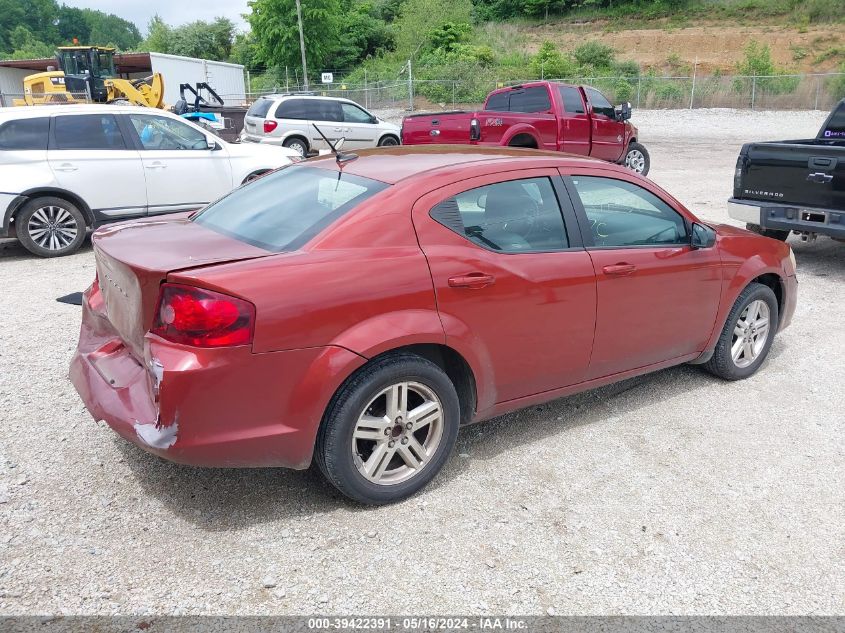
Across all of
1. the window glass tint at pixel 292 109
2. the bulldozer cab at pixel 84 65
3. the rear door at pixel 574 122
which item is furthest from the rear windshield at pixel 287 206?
the bulldozer cab at pixel 84 65

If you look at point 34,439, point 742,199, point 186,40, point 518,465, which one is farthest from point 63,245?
point 186,40

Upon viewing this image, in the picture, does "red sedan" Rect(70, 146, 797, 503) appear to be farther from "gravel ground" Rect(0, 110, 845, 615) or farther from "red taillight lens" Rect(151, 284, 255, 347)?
"gravel ground" Rect(0, 110, 845, 615)

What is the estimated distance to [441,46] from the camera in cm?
5528

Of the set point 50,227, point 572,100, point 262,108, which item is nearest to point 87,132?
point 50,227

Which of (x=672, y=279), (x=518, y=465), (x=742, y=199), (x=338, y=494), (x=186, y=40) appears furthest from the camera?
(x=186, y=40)

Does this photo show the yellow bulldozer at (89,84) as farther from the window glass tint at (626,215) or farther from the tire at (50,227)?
the window glass tint at (626,215)

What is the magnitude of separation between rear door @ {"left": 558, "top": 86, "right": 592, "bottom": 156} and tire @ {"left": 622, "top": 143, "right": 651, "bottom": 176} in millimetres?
2104

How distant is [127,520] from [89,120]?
7.00 m

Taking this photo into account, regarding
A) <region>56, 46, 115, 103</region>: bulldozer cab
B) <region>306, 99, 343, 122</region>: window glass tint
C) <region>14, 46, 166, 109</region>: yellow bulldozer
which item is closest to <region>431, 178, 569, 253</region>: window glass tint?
<region>306, 99, 343, 122</region>: window glass tint

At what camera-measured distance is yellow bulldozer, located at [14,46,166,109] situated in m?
23.4

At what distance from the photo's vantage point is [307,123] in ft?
56.3

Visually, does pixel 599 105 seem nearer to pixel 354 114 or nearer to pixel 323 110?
pixel 354 114

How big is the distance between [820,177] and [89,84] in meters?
25.4

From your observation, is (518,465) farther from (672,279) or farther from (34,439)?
(34,439)
